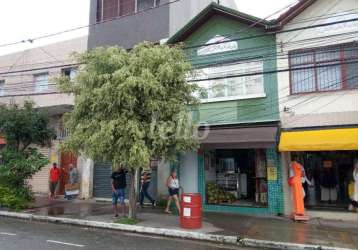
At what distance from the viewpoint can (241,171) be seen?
1466cm

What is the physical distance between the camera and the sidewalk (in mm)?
9266

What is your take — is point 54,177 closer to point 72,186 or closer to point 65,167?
point 72,186

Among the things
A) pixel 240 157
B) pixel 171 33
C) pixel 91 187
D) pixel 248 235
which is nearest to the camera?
pixel 248 235

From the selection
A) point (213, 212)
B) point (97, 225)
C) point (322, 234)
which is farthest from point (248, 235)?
point (97, 225)

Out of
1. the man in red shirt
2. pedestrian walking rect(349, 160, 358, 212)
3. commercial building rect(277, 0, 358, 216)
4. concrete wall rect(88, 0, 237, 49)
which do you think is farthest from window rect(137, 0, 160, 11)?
pedestrian walking rect(349, 160, 358, 212)

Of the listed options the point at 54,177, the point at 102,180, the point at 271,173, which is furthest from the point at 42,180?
the point at 271,173

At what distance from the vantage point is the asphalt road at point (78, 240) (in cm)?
845

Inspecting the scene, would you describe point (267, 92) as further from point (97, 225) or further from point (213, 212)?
point (97, 225)

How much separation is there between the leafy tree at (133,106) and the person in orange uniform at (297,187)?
3401mm

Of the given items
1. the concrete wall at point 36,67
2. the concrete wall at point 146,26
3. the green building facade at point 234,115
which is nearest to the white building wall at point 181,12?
the concrete wall at point 146,26

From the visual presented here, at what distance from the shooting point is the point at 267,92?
1302 centimetres

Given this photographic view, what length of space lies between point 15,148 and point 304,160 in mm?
11269

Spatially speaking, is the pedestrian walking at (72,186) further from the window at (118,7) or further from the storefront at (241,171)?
the window at (118,7)

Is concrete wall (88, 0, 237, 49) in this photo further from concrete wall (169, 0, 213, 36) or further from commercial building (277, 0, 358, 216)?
commercial building (277, 0, 358, 216)
